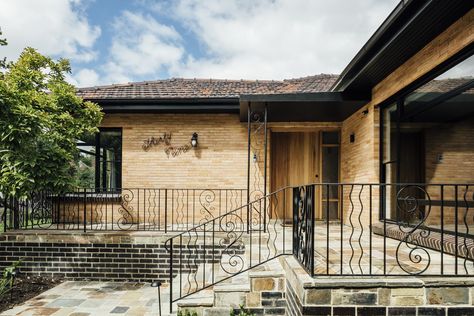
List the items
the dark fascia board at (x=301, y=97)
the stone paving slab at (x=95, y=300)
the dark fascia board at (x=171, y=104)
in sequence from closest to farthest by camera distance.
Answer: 1. the stone paving slab at (x=95, y=300)
2. the dark fascia board at (x=301, y=97)
3. the dark fascia board at (x=171, y=104)

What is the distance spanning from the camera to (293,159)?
8047 mm

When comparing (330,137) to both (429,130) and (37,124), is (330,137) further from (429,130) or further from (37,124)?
(37,124)

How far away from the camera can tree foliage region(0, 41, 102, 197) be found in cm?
482


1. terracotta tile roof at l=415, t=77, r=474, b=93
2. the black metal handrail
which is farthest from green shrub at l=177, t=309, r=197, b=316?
terracotta tile roof at l=415, t=77, r=474, b=93

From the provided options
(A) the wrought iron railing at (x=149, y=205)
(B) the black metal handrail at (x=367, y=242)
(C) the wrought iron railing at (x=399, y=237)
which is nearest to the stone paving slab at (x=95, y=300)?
(B) the black metal handrail at (x=367, y=242)

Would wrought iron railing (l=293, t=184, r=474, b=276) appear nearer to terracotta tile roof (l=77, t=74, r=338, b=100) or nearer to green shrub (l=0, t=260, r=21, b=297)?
terracotta tile roof (l=77, t=74, r=338, b=100)

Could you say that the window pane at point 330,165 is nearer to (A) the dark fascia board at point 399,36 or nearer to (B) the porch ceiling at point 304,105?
(B) the porch ceiling at point 304,105

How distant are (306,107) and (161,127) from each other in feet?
11.0

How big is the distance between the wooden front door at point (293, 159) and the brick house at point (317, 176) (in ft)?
0.08

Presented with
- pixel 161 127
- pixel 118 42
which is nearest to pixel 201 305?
pixel 161 127

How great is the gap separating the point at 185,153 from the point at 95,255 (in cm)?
289

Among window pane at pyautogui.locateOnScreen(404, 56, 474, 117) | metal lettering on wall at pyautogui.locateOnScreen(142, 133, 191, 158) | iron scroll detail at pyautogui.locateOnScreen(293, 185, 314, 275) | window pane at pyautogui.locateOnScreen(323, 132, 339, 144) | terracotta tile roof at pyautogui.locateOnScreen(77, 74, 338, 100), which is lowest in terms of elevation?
iron scroll detail at pyautogui.locateOnScreen(293, 185, 314, 275)

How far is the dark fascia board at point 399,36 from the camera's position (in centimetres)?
349

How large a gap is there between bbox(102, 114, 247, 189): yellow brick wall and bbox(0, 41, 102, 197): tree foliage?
1.20 m
